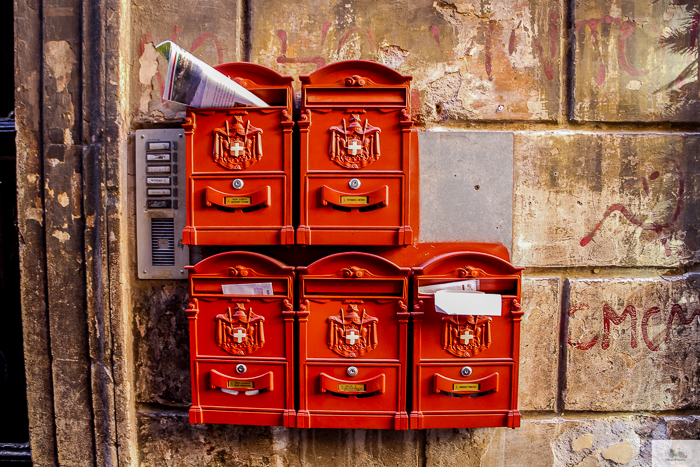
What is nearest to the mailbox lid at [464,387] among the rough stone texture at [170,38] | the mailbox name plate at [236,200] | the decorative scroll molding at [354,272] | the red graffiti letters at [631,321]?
the decorative scroll molding at [354,272]

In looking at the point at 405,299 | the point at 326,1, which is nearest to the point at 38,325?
the point at 405,299

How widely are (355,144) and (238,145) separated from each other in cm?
58

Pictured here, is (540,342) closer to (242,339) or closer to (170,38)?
(242,339)

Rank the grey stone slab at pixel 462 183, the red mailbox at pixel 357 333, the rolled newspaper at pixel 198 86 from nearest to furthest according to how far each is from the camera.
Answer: the rolled newspaper at pixel 198 86
the red mailbox at pixel 357 333
the grey stone slab at pixel 462 183

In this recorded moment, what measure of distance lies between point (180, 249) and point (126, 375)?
32.0 inches

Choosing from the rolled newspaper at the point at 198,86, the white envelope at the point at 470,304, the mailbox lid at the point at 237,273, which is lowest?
the white envelope at the point at 470,304

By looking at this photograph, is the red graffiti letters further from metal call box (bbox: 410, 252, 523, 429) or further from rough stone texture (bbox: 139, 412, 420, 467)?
rough stone texture (bbox: 139, 412, 420, 467)

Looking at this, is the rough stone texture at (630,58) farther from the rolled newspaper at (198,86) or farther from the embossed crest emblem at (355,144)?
the rolled newspaper at (198,86)

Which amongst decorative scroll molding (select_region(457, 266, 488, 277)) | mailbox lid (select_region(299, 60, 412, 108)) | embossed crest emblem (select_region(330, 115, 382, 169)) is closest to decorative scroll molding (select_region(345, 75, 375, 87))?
mailbox lid (select_region(299, 60, 412, 108))

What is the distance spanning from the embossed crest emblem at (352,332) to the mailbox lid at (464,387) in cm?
29

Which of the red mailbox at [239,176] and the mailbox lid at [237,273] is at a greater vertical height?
the red mailbox at [239,176]

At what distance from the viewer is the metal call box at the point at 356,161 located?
1.73m

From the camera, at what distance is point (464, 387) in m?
1.75

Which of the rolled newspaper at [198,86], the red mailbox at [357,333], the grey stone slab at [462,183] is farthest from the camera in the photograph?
the grey stone slab at [462,183]
